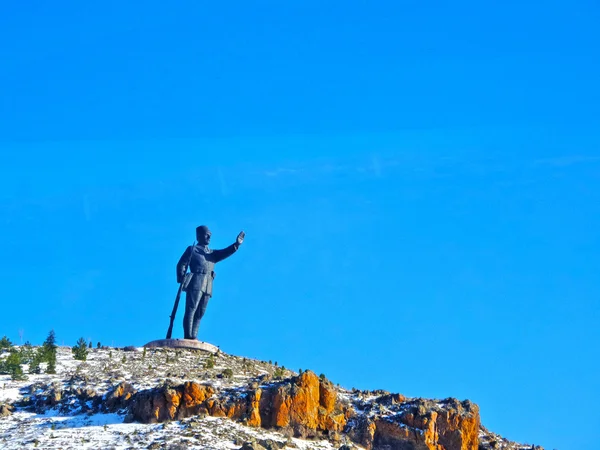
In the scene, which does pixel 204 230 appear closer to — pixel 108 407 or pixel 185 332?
pixel 185 332

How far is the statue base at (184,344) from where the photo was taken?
71250 millimetres

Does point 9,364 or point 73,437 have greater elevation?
point 9,364

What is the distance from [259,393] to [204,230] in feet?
65.2

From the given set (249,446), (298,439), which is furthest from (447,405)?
(249,446)

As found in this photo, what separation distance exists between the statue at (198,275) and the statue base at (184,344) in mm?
832

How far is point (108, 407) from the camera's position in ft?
188

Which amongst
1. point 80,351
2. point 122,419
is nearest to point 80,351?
point 80,351

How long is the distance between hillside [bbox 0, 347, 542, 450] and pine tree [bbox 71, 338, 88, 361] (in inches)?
227

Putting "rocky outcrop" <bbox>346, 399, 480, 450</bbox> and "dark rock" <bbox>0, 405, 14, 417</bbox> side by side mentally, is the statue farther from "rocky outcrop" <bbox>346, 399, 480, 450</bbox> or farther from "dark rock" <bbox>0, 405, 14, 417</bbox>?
"rocky outcrop" <bbox>346, 399, 480, 450</bbox>

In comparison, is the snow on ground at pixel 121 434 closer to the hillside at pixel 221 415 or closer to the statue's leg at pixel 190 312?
the hillside at pixel 221 415

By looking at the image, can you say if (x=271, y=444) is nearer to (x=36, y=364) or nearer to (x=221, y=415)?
(x=221, y=415)

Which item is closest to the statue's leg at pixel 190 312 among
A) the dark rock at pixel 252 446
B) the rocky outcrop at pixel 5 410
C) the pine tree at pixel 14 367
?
the pine tree at pixel 14 367

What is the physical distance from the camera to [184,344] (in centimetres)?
7125

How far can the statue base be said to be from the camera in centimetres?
7125
